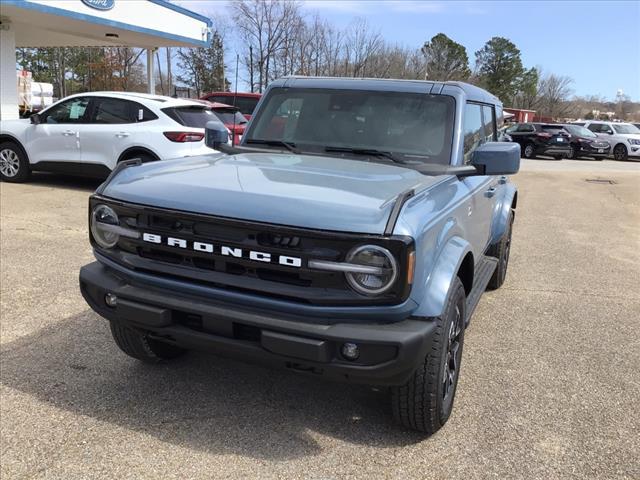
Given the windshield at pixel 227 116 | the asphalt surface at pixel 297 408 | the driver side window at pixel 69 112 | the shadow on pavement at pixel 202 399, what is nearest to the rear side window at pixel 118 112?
the driver side window at pixel 69 112

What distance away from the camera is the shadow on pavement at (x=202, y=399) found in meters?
2.96

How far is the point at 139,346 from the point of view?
11.5 feet

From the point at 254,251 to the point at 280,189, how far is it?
360 millimetres

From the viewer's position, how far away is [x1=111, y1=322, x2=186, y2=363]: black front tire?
136 inches

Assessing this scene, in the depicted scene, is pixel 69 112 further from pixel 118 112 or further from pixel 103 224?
pixel 103 224

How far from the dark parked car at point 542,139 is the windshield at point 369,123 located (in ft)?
75.1

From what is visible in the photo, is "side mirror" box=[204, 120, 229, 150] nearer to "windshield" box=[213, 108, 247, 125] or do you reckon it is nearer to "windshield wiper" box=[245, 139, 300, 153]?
"windshield wiper" box=[245, 139, 300, 153]

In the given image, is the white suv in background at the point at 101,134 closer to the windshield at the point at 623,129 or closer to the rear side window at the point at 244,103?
the rear side window at the point at 244,103

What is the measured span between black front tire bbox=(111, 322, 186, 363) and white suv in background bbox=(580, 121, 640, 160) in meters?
27.4

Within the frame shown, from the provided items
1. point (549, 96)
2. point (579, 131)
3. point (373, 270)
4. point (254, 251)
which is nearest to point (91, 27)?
point (254, 251)

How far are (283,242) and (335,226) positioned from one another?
0.25 m

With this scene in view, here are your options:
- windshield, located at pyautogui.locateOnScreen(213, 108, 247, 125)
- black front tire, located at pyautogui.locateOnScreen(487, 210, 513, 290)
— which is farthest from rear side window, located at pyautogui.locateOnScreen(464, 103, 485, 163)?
windshield, located at pyautogui.locateOnScreen(213, 108, 247, 125)

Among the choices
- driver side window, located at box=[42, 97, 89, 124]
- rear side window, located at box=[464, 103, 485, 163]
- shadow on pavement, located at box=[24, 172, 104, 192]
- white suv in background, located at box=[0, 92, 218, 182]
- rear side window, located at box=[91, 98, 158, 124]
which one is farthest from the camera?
shadow on pavement, located at box=[24, 172, 104, 192]

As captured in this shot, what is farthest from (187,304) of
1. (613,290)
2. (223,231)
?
(613,290)
